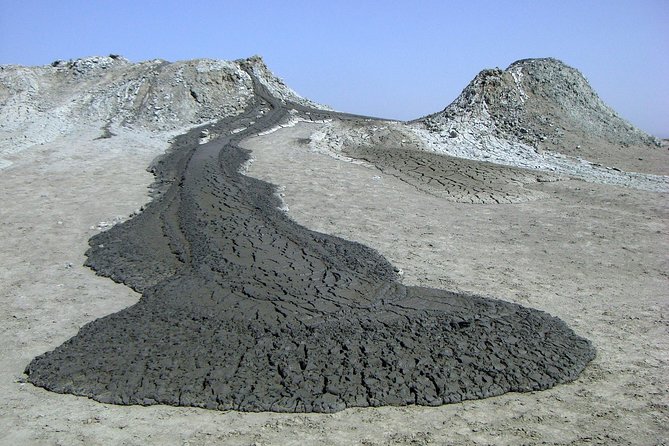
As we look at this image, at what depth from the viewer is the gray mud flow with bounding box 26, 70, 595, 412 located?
5555mm

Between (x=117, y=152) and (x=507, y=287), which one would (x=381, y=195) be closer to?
(x=507, y=287)

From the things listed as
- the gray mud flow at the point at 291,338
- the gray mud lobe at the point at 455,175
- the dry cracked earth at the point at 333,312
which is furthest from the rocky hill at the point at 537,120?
the gray mud flow at the point at 291,338

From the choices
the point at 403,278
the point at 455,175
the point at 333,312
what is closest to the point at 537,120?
the point at 455,175

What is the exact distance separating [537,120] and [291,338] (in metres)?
16.2

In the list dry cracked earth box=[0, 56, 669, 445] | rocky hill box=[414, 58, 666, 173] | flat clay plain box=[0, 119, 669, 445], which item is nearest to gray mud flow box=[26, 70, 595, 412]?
dry cracked earth box=[0, 56, 669, 445]

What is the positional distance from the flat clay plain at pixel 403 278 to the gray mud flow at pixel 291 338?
0.21 metres

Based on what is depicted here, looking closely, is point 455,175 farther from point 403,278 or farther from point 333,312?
point 333,312

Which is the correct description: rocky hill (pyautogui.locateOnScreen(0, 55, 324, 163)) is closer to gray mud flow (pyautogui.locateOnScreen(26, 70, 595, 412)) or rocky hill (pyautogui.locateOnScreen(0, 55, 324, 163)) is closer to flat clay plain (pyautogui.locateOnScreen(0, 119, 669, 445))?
flat clay plain (pyautogui.locateOnScreen(0, 119, 669, 445))

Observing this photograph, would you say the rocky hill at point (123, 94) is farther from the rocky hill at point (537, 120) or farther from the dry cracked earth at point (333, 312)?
the rocky hill at point (537, 120)

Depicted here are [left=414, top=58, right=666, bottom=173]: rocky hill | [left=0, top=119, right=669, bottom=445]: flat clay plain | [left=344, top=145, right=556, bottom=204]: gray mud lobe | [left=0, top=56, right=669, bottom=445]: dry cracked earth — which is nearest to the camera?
[left=0, top=119, right=669, bottom=445]: flat clay plain

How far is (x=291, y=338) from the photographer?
637 centimetres

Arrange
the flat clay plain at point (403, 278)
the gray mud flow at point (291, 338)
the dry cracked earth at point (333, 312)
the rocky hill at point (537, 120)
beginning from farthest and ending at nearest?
the rocky hill at point (537, 120) < the gray mud flow at point (291, 338) < the dry cracked earth at point (333, 312) < the flat clay plain at point (403, 278)

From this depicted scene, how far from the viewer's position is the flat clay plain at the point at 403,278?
16.4ft

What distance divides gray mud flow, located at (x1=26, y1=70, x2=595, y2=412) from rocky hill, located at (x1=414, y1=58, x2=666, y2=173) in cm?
1117
